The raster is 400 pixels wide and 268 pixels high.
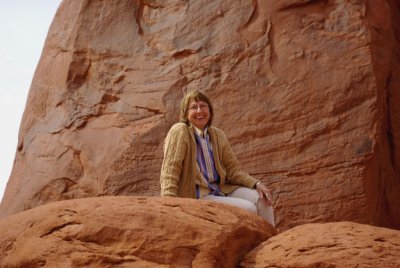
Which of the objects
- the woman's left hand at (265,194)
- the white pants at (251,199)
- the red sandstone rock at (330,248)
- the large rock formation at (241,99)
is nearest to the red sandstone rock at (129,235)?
the red sandstone rock at (330,248)

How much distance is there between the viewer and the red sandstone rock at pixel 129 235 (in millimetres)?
3877

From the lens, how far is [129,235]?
12.9 feet

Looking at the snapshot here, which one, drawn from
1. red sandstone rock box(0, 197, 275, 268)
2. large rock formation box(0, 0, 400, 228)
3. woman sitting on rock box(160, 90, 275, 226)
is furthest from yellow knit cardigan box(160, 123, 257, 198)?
large rock formation box(0, 0, 400, 228)

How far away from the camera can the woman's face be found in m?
5.55

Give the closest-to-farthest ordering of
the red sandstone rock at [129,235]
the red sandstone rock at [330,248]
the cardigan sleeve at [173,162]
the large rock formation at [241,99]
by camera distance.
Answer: the red sandstone rock at [330,248]
the red sandstone rock at [129,235]
the cardigan sleeve at [173,162]
the large rock formation at [241,99]

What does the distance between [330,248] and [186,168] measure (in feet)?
5.83

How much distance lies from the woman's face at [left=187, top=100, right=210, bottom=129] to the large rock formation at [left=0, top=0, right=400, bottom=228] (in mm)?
2648

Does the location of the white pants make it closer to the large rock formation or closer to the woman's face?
the woman's face

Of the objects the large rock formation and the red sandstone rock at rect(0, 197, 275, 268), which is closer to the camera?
the red sandstone rock at rect(0, 197, 275, 268)

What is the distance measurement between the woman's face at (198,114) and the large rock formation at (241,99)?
2648 mm

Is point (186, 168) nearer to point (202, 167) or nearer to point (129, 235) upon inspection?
point (202, 167)

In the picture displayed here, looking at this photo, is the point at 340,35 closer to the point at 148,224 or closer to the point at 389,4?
the point at 389,4

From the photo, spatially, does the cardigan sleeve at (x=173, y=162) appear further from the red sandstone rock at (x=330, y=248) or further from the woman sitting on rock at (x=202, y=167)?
the red sandstone rock at (x=330, y=248)

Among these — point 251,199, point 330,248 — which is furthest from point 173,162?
point 330,248
